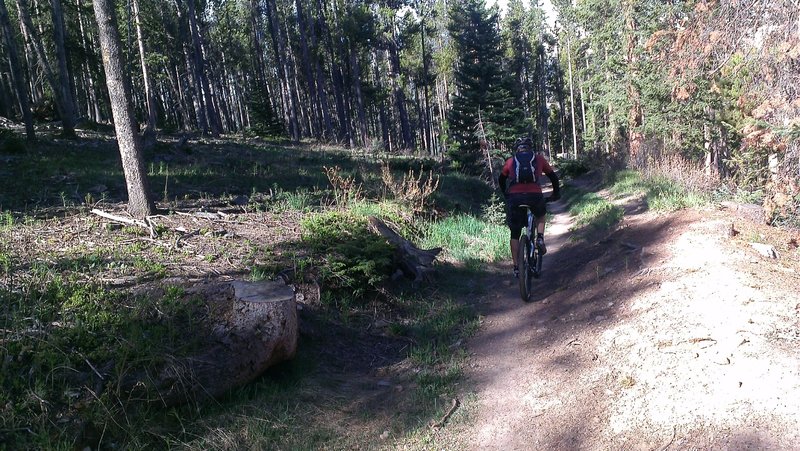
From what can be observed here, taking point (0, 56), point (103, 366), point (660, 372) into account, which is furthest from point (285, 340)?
point (0, 56)

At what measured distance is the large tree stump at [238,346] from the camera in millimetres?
3635

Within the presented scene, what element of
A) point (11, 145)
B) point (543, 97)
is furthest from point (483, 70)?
point (543, 97)

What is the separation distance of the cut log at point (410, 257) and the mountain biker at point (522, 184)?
5.03 ft

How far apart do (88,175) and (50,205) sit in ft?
8.39

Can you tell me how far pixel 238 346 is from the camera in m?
4.00

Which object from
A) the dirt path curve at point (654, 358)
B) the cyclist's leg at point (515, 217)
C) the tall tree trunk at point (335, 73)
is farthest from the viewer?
the tall tree trunk at point (335, 73)

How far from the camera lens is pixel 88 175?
10.0 meters

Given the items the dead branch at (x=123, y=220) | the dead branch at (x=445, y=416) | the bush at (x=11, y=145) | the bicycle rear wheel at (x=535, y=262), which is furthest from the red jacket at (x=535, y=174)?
the bush at (x=11, y=145)

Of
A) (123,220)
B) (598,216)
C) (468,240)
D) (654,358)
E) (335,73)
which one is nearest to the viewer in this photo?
(654,358)

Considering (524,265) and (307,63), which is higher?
(307,63)

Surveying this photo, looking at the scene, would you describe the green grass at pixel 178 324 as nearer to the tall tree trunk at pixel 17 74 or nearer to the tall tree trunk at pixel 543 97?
the tall tree trunk at pixel 17 74

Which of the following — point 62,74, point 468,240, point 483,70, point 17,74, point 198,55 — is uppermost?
point 198,55

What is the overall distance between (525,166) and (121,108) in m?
5.74

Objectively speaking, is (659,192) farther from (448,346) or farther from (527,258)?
(448,346)
